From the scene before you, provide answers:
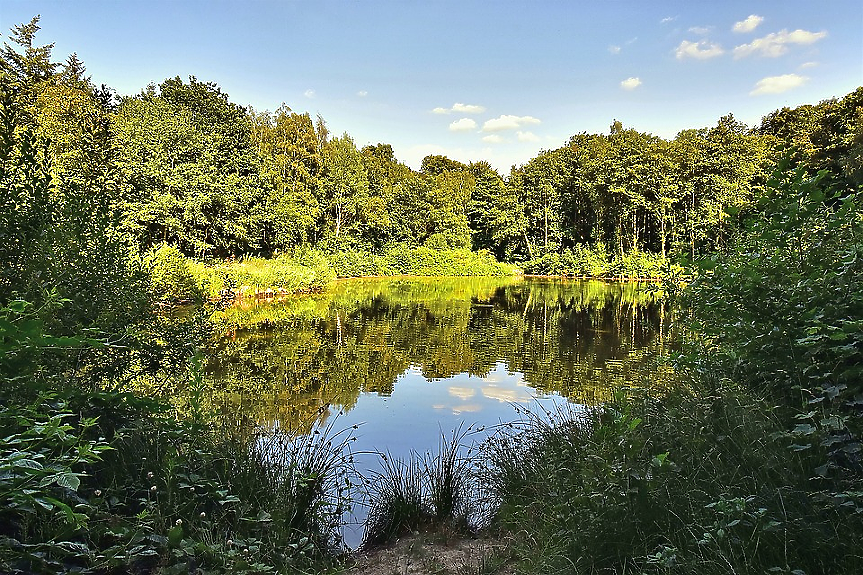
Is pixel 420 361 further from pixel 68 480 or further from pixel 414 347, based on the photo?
pixel 68 480

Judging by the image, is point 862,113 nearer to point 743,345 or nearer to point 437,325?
point 437,325

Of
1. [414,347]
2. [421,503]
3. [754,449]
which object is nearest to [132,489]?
[421,503]

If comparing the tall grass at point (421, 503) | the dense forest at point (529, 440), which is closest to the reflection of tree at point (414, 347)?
the dense forest at point (529, 440)

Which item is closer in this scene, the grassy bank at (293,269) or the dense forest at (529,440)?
the dense forest at (529,440)

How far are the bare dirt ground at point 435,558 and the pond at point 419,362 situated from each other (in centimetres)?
45

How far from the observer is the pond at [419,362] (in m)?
6.56

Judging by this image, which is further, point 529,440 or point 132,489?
point 529,440

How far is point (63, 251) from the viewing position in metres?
3.54

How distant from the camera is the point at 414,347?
11.4m

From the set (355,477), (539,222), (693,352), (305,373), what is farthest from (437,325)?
(539,222)

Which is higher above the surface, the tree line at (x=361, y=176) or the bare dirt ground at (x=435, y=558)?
the tree line at (x=361, y=176)

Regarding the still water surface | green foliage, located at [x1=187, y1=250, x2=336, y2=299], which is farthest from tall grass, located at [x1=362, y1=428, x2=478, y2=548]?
green foliage, located at [x1=187, y1=250, x2=336, y2=299]

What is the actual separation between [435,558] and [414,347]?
8.14 m

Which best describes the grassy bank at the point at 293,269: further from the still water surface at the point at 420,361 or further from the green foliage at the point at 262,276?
the still water surface at the point at 420,361
